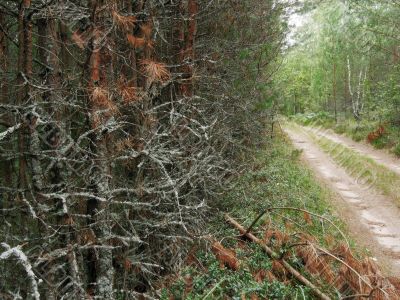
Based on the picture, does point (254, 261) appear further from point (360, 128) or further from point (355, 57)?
point (355, 57)

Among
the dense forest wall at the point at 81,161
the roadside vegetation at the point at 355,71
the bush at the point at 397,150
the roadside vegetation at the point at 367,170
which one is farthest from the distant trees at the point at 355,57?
the dense forest wall at the point at 81,161

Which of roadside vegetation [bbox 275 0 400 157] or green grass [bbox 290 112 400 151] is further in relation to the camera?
green grass [bbox 290 112 400 151]

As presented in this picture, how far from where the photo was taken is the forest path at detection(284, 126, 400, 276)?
28.2 feet

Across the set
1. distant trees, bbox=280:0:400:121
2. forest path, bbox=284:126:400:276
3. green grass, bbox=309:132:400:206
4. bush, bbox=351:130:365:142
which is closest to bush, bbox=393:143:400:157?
green grass, bbox=309:132:400:206

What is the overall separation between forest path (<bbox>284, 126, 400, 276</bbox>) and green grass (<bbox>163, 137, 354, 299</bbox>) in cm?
71

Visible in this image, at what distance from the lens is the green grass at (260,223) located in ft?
16.8

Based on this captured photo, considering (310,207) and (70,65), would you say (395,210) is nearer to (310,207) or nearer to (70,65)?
(310,207)

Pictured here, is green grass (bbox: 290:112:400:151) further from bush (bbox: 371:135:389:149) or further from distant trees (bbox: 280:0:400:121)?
distant trees (bbox: 280:0:400:121)

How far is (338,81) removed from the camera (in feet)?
92.1

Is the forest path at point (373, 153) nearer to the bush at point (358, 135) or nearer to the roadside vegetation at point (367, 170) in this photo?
the bush at point (358, 135)

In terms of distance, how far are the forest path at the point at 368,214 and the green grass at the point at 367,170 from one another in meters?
0.22

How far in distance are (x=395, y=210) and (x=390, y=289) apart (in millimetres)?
6507

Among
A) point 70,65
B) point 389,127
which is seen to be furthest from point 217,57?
point 389,127

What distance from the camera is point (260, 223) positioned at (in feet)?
24.4
